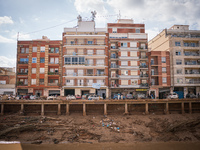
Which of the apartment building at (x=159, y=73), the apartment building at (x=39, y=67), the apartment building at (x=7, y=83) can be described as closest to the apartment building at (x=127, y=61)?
the apartment building at (x=159, y=73)

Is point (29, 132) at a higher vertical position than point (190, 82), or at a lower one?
lower

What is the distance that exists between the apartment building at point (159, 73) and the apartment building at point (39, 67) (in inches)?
1042

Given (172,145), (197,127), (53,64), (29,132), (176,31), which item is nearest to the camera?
(172,145)

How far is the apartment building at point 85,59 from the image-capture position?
42.9m

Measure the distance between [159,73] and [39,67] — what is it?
34092 mm

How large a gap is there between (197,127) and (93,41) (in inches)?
1266

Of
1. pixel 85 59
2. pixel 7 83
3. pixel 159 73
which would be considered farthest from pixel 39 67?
pixel 159 73

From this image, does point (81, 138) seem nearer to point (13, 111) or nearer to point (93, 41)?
point (13, 111)

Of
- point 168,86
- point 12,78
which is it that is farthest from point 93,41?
point 12,78

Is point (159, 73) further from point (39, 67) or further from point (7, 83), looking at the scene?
point (7, 83)

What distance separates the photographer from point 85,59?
44031 mm

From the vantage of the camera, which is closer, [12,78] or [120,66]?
[120,66]

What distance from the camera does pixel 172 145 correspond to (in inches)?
759

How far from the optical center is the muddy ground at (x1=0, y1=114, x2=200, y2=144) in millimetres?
20250
